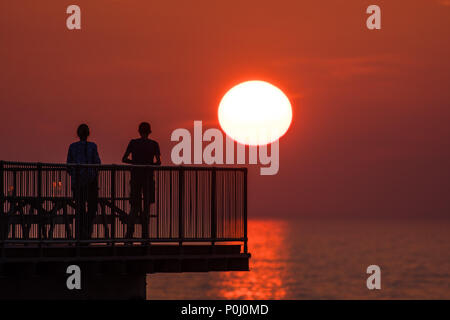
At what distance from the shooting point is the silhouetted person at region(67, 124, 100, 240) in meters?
21.1

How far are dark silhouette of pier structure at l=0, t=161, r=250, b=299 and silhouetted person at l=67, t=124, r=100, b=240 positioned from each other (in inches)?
1.6

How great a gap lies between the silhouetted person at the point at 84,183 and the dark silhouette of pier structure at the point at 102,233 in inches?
1.6

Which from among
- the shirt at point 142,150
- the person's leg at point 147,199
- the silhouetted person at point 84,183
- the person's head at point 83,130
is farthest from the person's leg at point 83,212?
the shirt at point 142,150

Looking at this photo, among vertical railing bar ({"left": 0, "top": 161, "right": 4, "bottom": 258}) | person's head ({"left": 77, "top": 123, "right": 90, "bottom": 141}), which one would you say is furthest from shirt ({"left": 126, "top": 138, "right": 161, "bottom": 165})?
vertical railing bar ({"left": 0, "top": 161, "right": 4, "bottom": 258})

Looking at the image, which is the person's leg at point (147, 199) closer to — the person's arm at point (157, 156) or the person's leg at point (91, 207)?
the person's arm at point (157, 156)

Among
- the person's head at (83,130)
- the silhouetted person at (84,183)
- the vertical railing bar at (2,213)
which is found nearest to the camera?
Answer: the vertical railing bar at (2,213)

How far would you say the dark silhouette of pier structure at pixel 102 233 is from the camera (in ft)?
68.0

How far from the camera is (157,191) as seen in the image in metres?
21.6

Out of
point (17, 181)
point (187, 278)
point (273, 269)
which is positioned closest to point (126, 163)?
point (17, 181)

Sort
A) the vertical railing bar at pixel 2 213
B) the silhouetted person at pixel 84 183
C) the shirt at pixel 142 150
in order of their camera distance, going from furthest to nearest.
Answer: the shirt at pixel 142 150, the silhouetted person at pixel 84 183, the vertical railing bar at pixel 2 213

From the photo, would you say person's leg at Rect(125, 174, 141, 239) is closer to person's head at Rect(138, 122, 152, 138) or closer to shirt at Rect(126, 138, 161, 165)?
shirt at Rect(126, 138, 161, 165)
